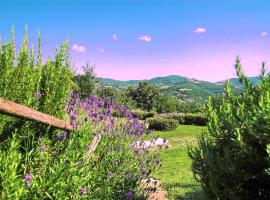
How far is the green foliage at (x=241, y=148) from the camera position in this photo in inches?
144

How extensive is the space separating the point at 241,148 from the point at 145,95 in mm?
81296

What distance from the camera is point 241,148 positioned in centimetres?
399

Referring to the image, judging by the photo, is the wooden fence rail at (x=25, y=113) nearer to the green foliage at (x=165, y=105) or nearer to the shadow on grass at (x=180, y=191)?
the shadow on grass at (x=180, y=191)

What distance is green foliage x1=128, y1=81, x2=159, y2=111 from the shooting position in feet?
278

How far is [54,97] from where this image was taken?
5.53 metres

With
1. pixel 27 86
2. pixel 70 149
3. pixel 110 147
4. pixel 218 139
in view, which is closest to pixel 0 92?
pixel 27 86

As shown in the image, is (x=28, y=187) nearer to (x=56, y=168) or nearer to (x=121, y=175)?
(x=56, y=168)

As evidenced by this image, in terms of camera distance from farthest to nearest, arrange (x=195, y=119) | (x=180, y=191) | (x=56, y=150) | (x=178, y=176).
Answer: (x=195, y=119) → (x=178, y=176) → (x=180, y=191) → (x=56, y=150)

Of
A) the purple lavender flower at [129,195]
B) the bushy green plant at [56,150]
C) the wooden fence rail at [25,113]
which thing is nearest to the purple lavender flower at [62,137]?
the bushy green plant at [56,150]

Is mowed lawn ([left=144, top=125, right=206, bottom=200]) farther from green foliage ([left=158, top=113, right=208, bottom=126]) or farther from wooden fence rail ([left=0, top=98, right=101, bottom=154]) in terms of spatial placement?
green foliage ([left=158, top=113, right=208, bottom=126])

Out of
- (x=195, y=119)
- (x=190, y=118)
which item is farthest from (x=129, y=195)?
(x=190, y=118)

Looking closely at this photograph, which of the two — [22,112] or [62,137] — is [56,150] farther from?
[22,112]

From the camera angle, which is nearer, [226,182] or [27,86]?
[226,182]

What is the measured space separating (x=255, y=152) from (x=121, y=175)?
281 cm
